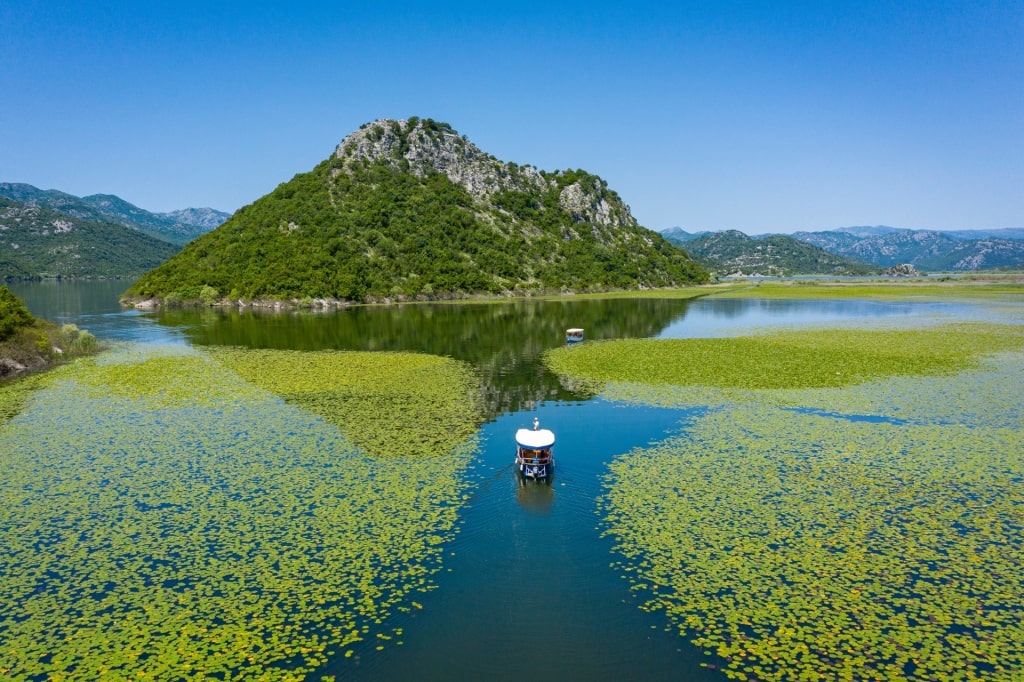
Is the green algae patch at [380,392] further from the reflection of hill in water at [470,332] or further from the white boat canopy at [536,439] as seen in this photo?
the white boat canopy at [536,439]

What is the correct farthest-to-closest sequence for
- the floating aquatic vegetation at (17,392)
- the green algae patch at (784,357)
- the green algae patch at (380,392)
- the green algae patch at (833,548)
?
the green algae patch at (784,357), the floating aquatic vegetation at (17,392), the green algae patch at (380,392), the green algae patch at (833,548)

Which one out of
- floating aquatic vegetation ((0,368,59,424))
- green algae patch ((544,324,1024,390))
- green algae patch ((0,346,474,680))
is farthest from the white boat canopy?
floating aquatic vegetation ((0,368,59,424))

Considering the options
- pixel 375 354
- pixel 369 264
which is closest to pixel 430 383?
pixel 375 354

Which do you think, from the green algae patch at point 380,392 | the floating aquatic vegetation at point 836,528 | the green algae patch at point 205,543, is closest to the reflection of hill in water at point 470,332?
the green algae patch at point 380,392

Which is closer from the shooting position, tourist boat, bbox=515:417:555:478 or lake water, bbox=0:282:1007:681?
lake water, bbox=0:282:1007:681

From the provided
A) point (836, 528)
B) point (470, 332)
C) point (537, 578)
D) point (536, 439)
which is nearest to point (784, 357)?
point (836, 528)

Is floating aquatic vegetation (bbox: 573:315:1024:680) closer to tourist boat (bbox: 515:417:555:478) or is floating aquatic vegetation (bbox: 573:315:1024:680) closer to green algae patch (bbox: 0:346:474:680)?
tourist boat (bbox: 515:417:555:478)

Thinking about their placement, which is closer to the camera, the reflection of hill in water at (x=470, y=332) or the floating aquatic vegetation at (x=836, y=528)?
the floating aquatic vegetation at (x=836, y=528)

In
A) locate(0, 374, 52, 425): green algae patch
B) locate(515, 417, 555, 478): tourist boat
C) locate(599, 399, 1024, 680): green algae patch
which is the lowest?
locate(599, 399, 1024, 680): green algae patch
